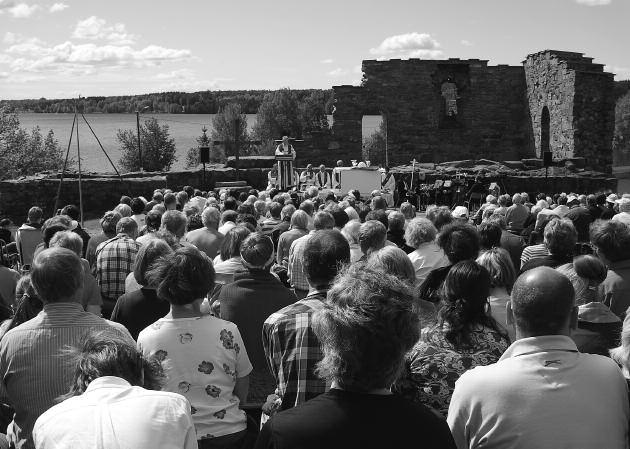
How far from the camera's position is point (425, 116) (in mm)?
30109

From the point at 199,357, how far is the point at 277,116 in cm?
5976

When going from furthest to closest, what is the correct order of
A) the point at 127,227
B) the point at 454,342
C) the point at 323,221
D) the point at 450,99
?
the point at 450,99 → the point at 323,221 → the point at 127,227 → the point at 454,342

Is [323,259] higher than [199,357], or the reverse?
[323,259]

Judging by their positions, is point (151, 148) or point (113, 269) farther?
point (151, 148)

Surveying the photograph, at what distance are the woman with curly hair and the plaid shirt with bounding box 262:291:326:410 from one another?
492mm

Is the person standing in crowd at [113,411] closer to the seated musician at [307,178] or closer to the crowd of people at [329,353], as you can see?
the crowd of people at [329,353]

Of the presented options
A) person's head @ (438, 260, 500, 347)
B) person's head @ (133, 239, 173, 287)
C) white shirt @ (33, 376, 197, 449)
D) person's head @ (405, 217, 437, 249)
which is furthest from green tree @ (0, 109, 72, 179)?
white shirt @ (33, 376, 197, 449)

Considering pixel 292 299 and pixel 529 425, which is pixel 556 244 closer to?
pixel 292 299

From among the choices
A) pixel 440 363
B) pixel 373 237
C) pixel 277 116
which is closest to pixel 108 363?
pixel 440 363

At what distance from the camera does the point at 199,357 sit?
384cm

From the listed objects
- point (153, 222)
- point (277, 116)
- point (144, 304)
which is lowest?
point (144, 304)

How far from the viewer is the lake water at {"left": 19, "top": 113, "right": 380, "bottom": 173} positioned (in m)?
88.4

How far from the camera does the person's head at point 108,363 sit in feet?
8.73

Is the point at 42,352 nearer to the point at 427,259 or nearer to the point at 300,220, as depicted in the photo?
the point at 427,259
